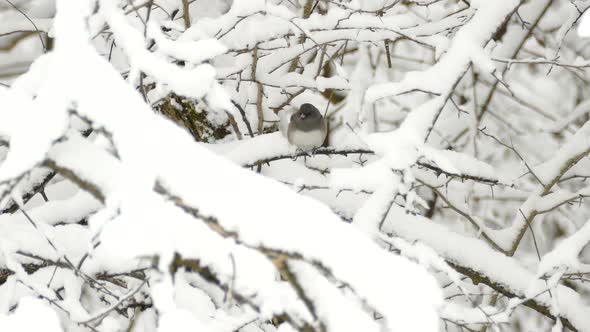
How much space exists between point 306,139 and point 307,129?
0.22 feet

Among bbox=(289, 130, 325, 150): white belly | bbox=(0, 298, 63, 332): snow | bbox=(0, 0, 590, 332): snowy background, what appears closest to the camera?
bbox=(0, 0, 590, 332): snowy background

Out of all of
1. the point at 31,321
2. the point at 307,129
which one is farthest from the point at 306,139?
the point at 31,321

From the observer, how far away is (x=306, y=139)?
113 inches

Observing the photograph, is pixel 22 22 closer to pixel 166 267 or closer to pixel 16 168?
pixel 16 168

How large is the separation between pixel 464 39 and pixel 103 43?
2.36 metres

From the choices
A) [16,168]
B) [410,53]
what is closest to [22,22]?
[16,168]

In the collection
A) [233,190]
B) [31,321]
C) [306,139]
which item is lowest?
[306,139]

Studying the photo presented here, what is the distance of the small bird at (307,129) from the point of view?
2.81m

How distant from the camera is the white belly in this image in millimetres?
2787

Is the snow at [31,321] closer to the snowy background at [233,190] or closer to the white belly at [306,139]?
the snowy background at [233,190]

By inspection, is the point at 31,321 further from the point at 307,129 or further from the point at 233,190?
the point at 307,129

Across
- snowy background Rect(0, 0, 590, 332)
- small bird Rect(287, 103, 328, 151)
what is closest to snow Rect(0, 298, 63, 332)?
snowy background Rect(0, 0, 590, 332)

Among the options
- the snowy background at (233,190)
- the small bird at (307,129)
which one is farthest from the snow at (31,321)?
the small bird at (307,129)

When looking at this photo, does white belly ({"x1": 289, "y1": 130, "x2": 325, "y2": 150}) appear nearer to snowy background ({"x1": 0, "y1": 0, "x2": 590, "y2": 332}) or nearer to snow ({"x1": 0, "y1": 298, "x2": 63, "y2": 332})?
snowy background ({"x1": 0, "y1": 0, "x2": 590, "y2": 332})
